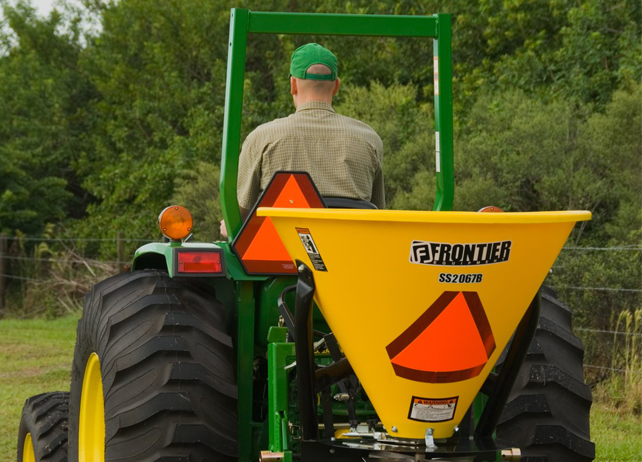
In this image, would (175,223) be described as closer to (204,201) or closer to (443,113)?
(443,113)

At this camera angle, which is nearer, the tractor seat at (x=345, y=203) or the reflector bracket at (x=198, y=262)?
the reflector bracket at (x=198, y=262)

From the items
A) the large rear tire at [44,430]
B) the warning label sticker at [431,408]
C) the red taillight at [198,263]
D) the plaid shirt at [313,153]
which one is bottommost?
the large rear tire at [44,430]

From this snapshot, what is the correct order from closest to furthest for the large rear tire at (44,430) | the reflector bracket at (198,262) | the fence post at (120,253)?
the reflector bracket at (198,262) → the large rear tire at (44,430) → the fence post at (120,253)

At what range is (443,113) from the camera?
4.39 metres

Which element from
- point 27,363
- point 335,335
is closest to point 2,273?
point 27,363

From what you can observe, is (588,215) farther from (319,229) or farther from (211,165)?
(211,165)

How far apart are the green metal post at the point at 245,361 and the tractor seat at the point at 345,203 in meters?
0.45

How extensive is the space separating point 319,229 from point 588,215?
2.55ft

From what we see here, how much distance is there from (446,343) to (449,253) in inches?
11.1

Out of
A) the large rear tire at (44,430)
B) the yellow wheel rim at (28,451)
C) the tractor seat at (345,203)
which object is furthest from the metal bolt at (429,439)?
the yellow wheel rim at (28,451)

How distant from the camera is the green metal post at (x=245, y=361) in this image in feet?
12.5

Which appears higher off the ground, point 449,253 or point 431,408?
point 449,253

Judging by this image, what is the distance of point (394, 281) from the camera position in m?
2.90

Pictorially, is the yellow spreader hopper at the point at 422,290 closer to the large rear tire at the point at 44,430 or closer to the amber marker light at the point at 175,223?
the amber marker light at the point at 175,223
